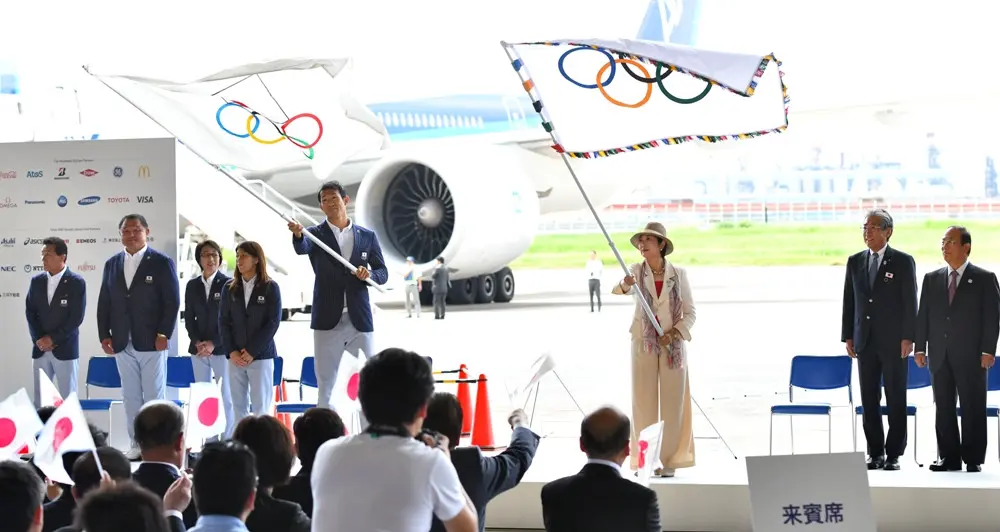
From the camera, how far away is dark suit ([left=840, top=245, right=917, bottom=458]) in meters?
5.86

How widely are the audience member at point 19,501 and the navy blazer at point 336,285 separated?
3673mm

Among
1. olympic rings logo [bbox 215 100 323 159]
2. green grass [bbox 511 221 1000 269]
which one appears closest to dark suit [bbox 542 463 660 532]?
olympic rings logo [bbox 215 100 323 159]

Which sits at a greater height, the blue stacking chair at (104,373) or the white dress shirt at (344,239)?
the white dress shirt at (344,239)

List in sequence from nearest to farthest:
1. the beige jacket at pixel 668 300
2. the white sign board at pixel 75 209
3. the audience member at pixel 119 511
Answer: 1. the audience member at pixel 119 511
2. the beige jacket at pixel 668 300
3. the white sign board at pixel 75 209

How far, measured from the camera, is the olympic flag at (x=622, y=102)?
215 inches

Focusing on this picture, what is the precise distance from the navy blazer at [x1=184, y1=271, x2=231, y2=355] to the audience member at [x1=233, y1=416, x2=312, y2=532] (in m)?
3.81

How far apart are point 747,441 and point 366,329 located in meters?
2.31

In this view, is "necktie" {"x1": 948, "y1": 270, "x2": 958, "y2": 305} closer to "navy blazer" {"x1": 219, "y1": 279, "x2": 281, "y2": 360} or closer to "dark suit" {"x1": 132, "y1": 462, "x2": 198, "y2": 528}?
"navy blazer" {"x1": 219, "y1": 279, "x2": 281, "y2": 360}

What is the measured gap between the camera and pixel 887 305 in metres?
5.89

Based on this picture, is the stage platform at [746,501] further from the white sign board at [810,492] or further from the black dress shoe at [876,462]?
the white sign board at [810,492]

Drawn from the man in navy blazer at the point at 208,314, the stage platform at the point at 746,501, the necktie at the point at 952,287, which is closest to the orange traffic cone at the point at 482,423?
the stage platform at the point at 746,501

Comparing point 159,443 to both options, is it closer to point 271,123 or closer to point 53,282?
point 271,123

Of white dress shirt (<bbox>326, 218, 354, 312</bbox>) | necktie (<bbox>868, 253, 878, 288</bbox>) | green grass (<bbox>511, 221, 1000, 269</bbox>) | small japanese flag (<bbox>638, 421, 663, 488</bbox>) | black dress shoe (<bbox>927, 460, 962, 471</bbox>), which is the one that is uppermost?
green grass (<bbox>511, 221, 1000, 269</bbox>)

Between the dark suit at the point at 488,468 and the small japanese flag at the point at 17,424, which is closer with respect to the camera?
the dark suit at the point at 488,468
